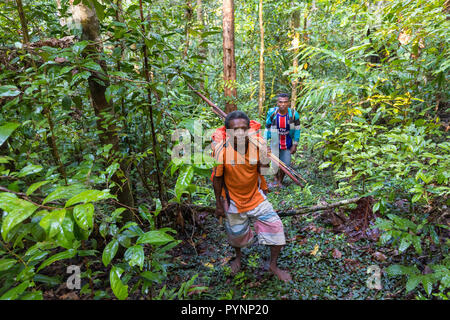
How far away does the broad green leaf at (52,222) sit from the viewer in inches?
38.9

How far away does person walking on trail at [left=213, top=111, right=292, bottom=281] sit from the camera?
2638 millimetres

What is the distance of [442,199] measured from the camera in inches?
→ 91.7

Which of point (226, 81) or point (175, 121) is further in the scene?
point (226, 81)

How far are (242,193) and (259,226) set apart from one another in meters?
0.42

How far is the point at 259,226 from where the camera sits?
111 inches

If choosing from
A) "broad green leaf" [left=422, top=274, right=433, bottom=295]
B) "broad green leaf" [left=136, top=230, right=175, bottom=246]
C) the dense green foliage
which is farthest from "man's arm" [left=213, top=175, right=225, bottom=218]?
"broad green leaf" [left=422, top=274, right=433, bottom=295]

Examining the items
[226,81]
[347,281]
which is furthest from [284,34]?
[347,281]

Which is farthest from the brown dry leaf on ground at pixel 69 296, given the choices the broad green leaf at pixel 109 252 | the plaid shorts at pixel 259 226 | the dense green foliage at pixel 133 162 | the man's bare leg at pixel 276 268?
the man's bare leg at pixel 276 268

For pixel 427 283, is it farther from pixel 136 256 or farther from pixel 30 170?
pixel 30 170

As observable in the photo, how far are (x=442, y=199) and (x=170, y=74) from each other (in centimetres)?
281

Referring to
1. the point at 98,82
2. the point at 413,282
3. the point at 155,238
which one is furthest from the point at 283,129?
the point at 155,238

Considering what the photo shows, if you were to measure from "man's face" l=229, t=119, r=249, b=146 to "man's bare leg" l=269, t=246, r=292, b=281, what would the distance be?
4.13 ft

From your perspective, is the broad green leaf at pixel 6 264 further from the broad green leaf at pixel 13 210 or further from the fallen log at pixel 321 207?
the fallen log at pixel 321 207
